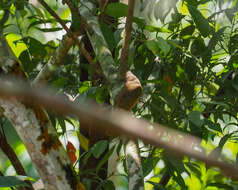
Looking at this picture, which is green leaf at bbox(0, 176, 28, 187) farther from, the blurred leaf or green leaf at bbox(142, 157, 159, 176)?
green leaf at bbox(142, 157, 159, 176)

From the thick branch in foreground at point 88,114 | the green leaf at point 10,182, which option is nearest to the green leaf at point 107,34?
the green leaf at point 10,182

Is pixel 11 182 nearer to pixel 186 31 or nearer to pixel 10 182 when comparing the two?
pixel 10 182

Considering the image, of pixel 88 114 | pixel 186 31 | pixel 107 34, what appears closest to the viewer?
pixel 88 114

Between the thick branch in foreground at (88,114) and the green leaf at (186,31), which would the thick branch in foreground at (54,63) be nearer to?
the green leaf at (186,31)

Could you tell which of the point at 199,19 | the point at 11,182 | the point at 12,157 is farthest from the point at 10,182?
the point at 199,19

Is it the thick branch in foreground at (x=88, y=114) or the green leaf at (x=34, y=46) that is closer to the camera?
the thick branch in foreground at (x=88, y=114)

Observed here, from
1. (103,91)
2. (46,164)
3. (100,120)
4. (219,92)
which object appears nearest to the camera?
(100,120)

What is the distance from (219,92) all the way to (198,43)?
135 mm

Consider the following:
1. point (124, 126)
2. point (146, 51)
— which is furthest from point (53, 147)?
point (124, 126)

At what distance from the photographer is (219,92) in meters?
0.95

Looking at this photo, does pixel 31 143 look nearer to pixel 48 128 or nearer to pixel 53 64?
pixel 48 128

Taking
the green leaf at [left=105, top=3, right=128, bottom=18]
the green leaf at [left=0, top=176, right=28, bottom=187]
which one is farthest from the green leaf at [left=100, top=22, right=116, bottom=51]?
the green leaf at [left=0, top=176, right=28, bottom=187]

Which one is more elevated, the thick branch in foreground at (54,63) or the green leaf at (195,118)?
the thick branch in foreground at (54,63)

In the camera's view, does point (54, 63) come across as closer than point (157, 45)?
No
